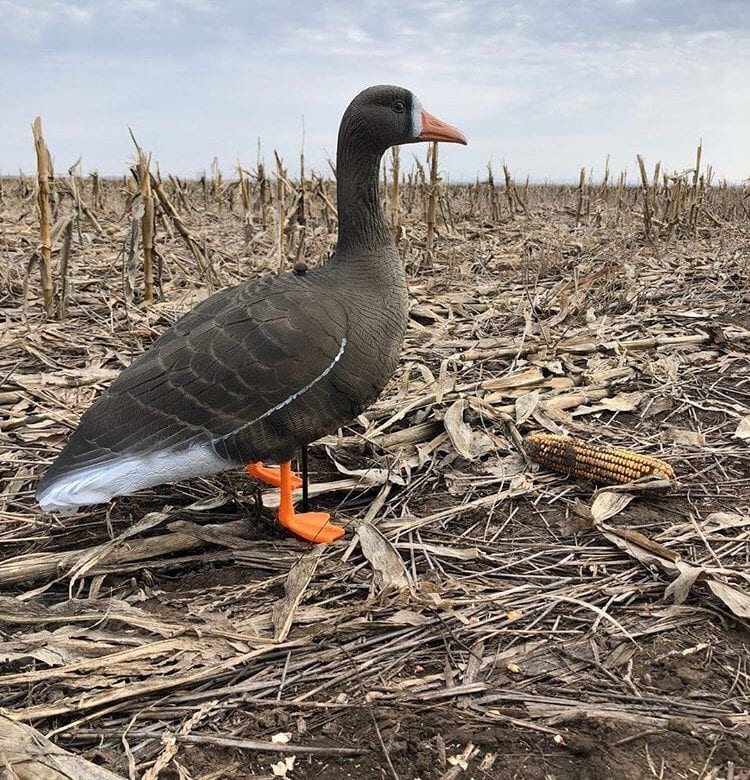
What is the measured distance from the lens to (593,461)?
3.34m

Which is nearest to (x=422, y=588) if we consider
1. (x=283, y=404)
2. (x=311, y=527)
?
(x=311, y=527)

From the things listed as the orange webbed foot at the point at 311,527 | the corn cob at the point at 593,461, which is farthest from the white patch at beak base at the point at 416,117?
the orange webbed foot at the point at 311,527

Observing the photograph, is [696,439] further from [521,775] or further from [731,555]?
[521,775]

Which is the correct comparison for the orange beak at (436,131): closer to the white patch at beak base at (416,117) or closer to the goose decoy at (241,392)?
the white patch at beak base at (416,117)

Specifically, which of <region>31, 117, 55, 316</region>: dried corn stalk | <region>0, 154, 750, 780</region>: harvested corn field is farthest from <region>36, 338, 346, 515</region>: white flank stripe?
<region>31, 117, 55, 316</region>: dried corn stalk

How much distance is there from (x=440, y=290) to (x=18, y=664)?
6.18m

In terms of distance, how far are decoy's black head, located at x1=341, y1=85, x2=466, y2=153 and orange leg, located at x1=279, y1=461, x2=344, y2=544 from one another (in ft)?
5.38

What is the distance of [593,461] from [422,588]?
4.07ft

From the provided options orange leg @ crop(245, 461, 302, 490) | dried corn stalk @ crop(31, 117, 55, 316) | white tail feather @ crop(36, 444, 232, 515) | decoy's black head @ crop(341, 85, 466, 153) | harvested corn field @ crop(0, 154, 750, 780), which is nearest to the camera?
harvested corn field @ crop(0, 154, 750, 780)

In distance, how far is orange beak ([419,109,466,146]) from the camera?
3376mm

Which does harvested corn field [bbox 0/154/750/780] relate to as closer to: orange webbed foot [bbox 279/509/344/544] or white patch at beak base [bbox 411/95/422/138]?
orange webbed foot [bbox 279/509/344/544]

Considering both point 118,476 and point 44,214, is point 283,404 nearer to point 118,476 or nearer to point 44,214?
point 118,476

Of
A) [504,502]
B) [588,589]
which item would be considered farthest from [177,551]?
[588,589]

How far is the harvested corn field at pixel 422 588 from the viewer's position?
1.95m
